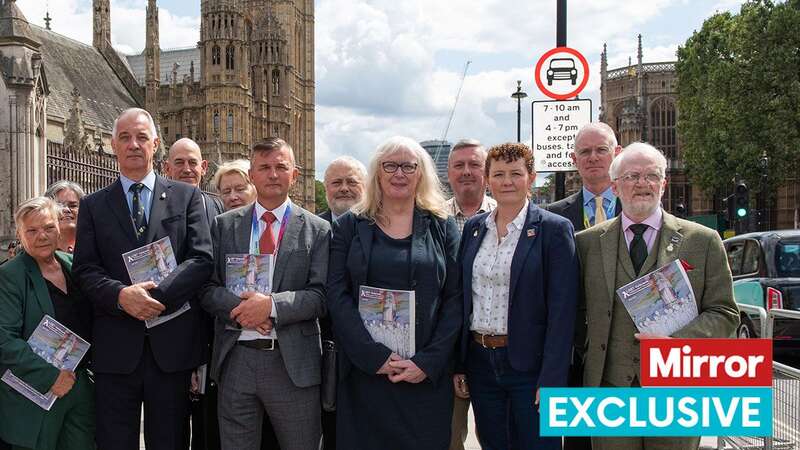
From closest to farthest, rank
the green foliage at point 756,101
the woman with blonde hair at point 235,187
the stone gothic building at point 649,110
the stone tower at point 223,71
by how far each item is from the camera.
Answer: the woman with blonde hair at point 235,187 → the green foliage at point 756,101 → the stone tower at point 223,71 → the stone gothic building at point 649,110

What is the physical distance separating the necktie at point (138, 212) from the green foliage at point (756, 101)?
31.0 metres

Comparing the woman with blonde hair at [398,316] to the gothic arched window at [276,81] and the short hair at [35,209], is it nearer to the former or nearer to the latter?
the short hair at [35,209]

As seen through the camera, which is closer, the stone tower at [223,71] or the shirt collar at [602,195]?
the shirt collar at [602,195]

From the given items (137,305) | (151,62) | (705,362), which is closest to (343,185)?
(137,305)

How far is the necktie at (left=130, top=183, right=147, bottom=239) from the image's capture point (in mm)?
4605

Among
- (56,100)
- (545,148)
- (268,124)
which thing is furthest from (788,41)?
(268,124)

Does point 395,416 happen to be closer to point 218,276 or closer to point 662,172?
point 218,276

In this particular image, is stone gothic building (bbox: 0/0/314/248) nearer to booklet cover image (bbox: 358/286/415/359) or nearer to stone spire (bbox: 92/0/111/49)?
stone spire (bbox: 92/0/111/49)

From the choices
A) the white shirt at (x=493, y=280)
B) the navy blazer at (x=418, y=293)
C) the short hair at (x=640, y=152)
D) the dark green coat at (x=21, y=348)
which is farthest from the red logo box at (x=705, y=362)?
the dark green coat at (x=21, y=348)

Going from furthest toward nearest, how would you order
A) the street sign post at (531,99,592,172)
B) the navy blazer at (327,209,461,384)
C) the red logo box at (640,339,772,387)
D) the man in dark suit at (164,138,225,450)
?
the street sign post at (531,99,592,172) → the man in dark suit at (164,138,225,450) → the navy blazer at (327,209,461,384) → the red logo box at (640,339,772,387)

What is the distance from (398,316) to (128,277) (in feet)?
5.67

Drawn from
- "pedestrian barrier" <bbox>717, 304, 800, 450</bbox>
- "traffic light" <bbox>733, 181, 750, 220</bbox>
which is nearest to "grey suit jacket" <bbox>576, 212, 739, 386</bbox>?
"pedestrian barrier" <bbox>717, 304, 800, 450</bbox>

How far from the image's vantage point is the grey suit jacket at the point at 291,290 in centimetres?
438

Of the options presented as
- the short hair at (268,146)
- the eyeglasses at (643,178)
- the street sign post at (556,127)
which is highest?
the street sign post at (556,127)
